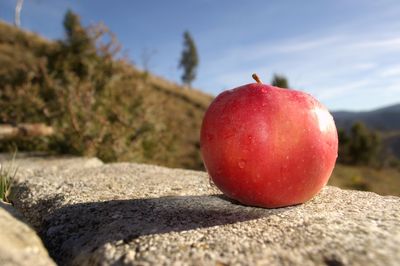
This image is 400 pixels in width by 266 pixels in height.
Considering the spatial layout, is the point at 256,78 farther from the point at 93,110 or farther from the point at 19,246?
the point at 93,110

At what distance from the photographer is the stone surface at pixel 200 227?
1463 mm

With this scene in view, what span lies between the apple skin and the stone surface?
0.16 m

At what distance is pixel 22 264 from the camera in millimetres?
1464

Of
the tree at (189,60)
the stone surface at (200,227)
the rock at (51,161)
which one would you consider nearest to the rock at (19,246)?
the stone surface at (200,227)

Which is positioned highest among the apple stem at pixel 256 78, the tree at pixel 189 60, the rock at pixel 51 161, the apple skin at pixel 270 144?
the tree at pixel 189 60

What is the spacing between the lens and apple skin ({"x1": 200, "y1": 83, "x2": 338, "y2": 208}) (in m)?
1.85

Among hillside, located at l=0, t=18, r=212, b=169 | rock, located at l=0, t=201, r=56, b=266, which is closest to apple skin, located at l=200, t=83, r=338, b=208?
rock, located at l=0, t=201, r=56, b=266

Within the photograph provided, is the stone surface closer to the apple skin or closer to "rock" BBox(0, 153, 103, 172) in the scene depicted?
the apple skin

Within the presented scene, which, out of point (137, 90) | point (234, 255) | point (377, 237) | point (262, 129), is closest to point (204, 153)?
point (262, 129)

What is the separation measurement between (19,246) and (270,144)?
120cm

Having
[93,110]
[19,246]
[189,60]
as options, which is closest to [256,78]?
[19,246]

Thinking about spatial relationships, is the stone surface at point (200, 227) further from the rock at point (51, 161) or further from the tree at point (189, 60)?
the tree at point (189, 60)

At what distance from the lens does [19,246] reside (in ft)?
5.20

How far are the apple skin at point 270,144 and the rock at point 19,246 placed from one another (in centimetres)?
94
